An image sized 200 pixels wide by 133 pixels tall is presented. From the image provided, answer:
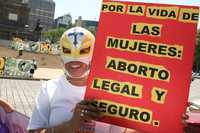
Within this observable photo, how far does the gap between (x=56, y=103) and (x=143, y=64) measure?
0.61 metres

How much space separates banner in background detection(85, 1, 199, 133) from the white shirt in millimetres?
243

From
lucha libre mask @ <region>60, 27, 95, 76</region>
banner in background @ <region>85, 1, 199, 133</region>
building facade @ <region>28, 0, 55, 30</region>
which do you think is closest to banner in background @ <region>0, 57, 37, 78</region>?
lucha libre mask @ <region>60, 27, 95, 76</region>

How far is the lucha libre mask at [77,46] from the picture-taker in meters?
3.27

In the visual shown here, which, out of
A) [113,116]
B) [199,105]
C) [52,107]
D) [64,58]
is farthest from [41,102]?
[199,105]

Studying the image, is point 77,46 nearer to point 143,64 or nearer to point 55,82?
point 55,82

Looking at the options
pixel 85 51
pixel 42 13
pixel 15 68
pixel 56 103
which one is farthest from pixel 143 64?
pixel 42 13

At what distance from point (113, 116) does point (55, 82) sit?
0.51m

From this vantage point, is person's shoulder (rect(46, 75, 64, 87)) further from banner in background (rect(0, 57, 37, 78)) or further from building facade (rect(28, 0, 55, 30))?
building facade (rect(28, 0, 55, 30))

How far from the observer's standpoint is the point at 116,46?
3111mm

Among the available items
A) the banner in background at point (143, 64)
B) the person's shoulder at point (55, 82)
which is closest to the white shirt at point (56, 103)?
the person's shoulder at point (55, 82)

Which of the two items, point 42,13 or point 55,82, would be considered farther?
point 42,13

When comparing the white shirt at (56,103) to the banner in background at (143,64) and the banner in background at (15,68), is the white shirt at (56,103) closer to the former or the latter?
the banner in background at (143,64)

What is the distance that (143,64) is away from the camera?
3051 millimetres

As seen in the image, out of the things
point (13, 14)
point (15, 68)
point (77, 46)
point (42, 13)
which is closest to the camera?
point (77, 46)
